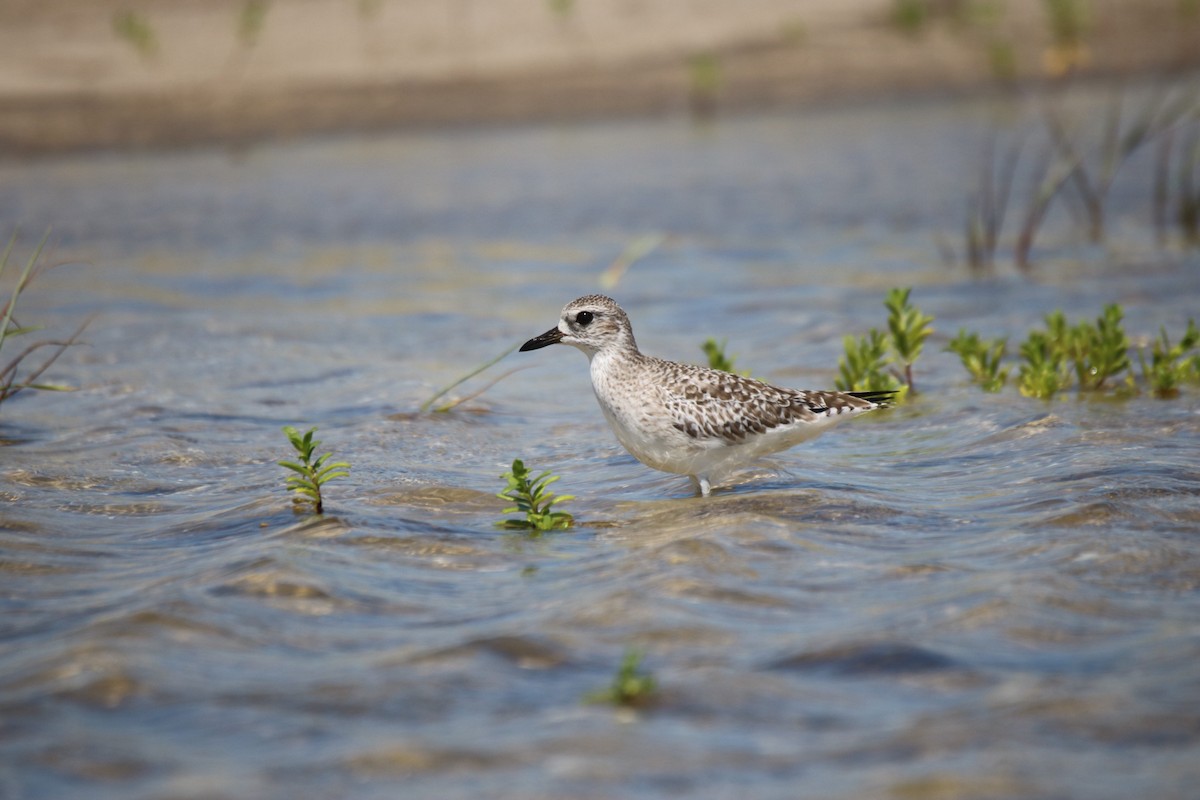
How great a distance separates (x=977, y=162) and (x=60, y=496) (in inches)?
765

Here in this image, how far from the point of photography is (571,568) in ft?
24.0

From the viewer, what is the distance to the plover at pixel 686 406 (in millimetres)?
8445

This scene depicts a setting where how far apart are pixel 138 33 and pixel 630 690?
27.0 metres

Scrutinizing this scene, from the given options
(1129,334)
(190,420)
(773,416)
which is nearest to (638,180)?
(1129,334)

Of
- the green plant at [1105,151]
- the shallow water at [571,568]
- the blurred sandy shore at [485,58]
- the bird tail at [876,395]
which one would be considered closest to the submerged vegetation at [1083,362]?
the shallow water at [571,568]

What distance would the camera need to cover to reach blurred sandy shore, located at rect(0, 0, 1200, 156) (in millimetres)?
28266

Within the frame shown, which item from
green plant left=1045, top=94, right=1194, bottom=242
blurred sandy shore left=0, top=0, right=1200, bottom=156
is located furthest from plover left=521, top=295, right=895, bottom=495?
blurred sandy shore left=0, top=0, right=1200, bottom=156

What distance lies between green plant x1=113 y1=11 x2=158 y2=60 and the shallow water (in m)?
14.2

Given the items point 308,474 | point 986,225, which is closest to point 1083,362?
point 308,474

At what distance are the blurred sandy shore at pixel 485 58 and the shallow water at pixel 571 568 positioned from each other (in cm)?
1284

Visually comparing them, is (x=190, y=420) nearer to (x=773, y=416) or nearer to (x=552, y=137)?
(x=773, y=416)

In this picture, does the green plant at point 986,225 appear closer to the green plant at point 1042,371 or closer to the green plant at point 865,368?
the green plant at point 1042,371

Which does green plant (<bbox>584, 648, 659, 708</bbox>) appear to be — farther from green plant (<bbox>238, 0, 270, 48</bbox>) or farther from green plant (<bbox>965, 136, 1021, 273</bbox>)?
green plant (<bbox>238, 0, 270, 48</bbox>)

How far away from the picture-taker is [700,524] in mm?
8078
